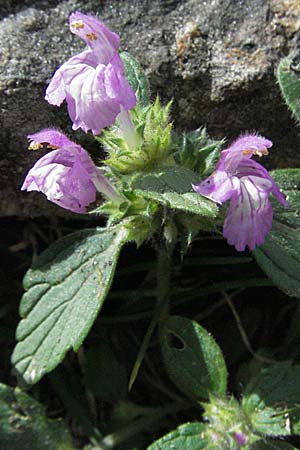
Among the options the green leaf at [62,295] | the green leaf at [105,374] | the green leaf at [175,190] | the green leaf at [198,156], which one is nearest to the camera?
the green leaf at [175,190]

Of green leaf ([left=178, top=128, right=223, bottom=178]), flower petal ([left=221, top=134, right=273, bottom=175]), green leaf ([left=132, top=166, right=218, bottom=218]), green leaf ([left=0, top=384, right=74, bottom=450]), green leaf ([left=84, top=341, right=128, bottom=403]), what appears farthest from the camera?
green leaf ([left=84, top=341, right=128, bottom=403])

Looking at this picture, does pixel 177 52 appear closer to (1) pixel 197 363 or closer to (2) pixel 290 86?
(2) pixel 290 86

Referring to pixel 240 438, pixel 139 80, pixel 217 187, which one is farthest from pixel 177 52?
pixel 240 438

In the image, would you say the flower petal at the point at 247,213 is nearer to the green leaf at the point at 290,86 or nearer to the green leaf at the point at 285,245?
the green leaf at the point at 285,245

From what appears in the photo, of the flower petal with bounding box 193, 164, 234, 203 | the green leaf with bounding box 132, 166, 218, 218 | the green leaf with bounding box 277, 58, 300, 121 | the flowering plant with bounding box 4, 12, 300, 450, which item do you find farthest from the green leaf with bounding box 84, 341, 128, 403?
the green leaf with bounding box 277, 58, 300, 121

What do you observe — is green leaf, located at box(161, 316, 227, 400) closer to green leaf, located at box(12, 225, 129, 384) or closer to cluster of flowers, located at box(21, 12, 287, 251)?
green leaf, located at box(12, 225, 129, 384)

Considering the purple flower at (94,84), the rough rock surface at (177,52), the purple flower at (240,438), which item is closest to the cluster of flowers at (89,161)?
the purple flower at (94,84)
